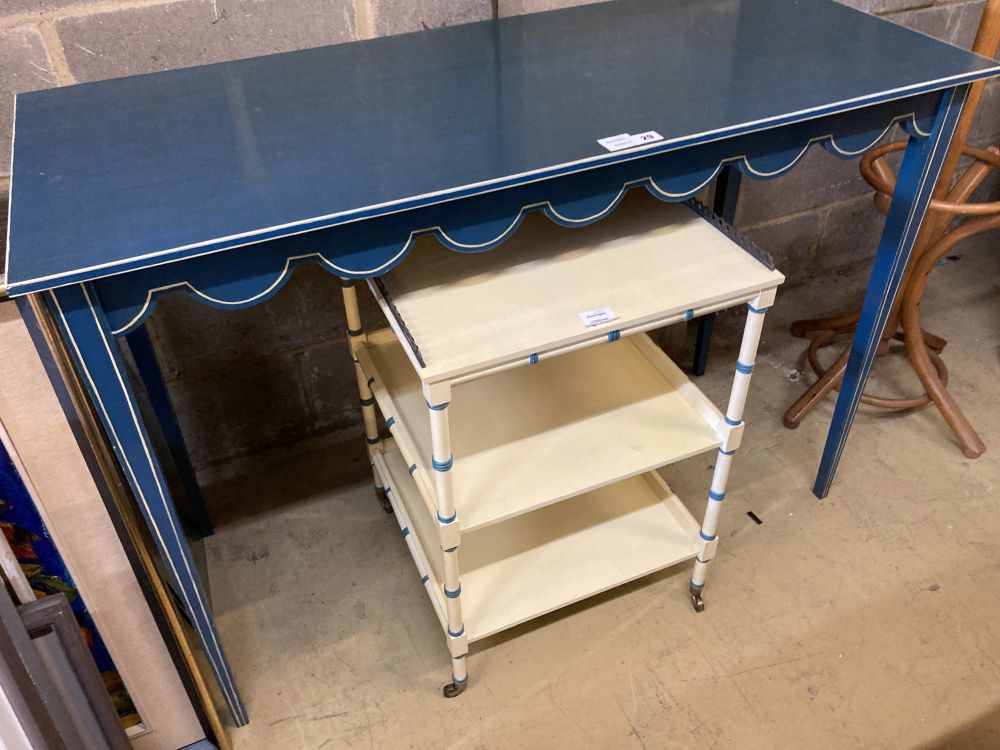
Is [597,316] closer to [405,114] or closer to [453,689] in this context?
[405,114]

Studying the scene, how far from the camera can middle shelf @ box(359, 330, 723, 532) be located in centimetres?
154

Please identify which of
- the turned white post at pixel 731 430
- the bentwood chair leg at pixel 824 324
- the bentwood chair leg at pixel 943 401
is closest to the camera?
the turned white post at pixel 731 430

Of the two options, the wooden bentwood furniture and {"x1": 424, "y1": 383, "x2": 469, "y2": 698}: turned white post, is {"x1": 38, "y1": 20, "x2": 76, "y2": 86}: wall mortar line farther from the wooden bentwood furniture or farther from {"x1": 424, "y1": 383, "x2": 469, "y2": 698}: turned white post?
the wooden bentwood furniture

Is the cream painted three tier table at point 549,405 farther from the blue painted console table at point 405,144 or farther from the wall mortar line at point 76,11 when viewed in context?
the wall mortar line at point 76,11

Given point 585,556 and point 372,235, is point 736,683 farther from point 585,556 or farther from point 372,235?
point 372,235

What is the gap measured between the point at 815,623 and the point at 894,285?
0.75m

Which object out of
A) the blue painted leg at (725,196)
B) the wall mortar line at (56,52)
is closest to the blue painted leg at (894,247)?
the blue painted leg at (725,196)

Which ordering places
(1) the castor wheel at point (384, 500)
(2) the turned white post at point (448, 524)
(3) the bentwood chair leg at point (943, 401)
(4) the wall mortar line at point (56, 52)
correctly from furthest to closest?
1. (3) the bentwood chair leg at point (943, 401)
2. (1) the castor wheel at point (384, 500)
3. (4) the wall mortar line at point (56, 52)
4. (2) the turned white post at point (448, 524)

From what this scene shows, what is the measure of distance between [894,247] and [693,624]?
2.95ft

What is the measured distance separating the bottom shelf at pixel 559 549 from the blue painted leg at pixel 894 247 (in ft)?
1.57

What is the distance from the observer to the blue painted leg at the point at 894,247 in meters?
1.59

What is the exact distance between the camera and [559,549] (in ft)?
6.01

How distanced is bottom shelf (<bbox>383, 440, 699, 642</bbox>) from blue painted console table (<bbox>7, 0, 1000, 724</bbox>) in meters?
0.49

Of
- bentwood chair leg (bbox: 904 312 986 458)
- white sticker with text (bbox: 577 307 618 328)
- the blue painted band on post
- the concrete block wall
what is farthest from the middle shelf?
bentwood chair leg (bbox: 904 312 986 458)
